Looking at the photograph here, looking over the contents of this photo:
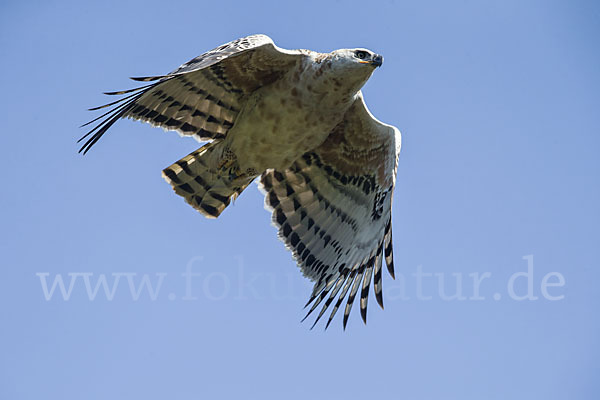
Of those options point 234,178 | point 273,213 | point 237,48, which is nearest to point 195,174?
point 234,178

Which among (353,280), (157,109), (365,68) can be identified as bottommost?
(353,280)

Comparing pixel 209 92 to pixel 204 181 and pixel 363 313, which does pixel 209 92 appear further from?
pixel 363 313

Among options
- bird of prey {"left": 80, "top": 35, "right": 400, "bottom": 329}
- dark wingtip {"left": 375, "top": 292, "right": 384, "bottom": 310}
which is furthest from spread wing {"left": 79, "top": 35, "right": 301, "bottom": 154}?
dark wingtip {"left": 375, "top": 292, "right": 384, "bottom": 310}

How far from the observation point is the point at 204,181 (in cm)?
862

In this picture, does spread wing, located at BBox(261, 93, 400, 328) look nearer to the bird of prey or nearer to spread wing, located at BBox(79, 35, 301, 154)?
the bird of prey

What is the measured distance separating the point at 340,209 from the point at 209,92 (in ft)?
6.69

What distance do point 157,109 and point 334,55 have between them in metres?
1.83

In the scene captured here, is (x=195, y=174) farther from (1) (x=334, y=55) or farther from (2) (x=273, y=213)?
(1) (x=334, y=55)

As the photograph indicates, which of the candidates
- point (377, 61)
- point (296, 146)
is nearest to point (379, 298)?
point (296, 146)

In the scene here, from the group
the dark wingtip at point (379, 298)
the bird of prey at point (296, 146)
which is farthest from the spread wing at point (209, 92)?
the dark wingtip at point (379, 298)

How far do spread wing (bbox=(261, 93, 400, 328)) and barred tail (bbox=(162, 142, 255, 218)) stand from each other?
0.55 metres

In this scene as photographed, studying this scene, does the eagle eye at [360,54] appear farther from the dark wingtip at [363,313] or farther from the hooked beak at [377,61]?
the dark wingtip at [363,313]

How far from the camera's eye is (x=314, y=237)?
9078mm

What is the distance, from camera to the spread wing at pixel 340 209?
8719 mm
